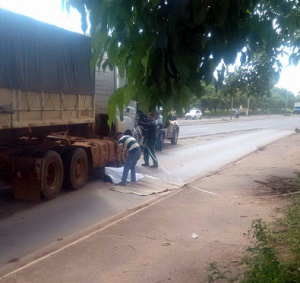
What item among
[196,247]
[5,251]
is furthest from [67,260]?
[196,247]

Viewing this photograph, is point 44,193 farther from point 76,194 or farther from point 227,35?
point 227,35

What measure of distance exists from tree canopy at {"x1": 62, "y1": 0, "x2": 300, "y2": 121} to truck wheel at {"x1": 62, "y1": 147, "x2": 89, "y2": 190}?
7038 mm

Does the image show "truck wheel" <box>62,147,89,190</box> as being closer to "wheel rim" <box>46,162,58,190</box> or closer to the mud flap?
"wheel rim" <box>46,162,58,190</box>

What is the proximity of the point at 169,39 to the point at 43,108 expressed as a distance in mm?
6556

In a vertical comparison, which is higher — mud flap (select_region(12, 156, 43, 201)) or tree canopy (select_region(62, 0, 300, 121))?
tree canopy (select_region(62, 0, 300, 121))

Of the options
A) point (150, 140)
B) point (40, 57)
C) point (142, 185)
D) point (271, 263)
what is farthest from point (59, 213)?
point (150, 140)

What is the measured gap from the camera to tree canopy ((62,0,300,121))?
202 centimetres

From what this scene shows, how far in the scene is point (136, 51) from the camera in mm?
2168

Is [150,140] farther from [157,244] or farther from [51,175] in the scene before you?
[157,244]

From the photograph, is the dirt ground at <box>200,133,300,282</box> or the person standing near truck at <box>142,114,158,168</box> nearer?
the dirt ground at <box>200,133,300,282</box>

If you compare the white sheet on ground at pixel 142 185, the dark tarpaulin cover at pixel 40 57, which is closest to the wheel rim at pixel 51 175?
the white sheet on ground at pixel 142 185

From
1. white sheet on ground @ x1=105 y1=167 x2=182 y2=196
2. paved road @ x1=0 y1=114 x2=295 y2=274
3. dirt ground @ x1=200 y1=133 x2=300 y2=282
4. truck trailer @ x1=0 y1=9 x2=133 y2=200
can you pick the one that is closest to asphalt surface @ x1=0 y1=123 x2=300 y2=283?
dirt ground @ x1=200 y1=133 x2=300 y2=282

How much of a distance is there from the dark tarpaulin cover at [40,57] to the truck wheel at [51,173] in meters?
1.33

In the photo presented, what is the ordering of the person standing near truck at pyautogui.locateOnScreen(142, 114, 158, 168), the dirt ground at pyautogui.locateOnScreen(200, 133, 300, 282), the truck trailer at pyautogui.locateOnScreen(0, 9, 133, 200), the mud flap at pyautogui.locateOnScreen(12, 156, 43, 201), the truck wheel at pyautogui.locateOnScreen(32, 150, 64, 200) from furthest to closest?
the person standing near truck at pyautogui.locateOnScreen(142, 114, 158, 168) < the truck wheel at pyautogui.locateOnScreen(32, 150, 64, 200) < the mud flap at pyautogui.locateOnScreen(12, 156, 43, 201) < the truck trailer at pyautogui.locateOnScreen(0, 9, 133, 200) < the dirt ground at pyautogui.locateOnScreen(200, 133, 300, 282)
